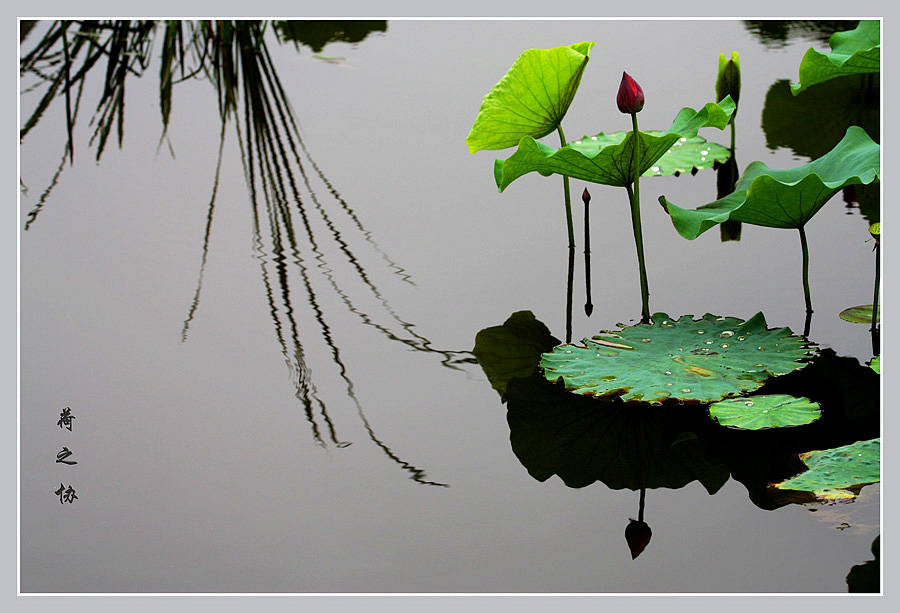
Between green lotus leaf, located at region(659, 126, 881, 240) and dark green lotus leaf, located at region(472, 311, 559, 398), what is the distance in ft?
0.99

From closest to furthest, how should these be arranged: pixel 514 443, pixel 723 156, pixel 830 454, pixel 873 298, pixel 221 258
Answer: pixel 830 454 < pixel 514 443 < pixel 873 298 < pixel 221 258 < pixel 723 156

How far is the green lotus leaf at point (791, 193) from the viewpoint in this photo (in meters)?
1.40

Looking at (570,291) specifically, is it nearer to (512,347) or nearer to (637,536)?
(512,347)

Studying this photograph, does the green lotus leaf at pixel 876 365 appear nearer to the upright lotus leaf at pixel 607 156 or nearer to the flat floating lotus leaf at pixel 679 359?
the flat floating lotus leaf at pixel 679 359

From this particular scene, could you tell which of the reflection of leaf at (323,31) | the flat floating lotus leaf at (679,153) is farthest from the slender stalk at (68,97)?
the flat floating lotus leaf at (679,153)

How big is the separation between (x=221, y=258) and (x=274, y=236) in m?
0.14

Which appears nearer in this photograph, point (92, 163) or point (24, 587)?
point (24, 587)

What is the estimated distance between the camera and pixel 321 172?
2.21m

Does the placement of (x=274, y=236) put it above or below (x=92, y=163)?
below

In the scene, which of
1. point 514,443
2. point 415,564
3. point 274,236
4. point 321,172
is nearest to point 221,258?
point 274,236

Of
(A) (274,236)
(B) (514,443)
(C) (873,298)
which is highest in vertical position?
(A) (274,236)

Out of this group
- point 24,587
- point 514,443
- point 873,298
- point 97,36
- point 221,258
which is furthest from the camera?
point 97,36

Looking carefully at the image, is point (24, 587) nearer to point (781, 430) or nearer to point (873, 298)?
point (781, 430)

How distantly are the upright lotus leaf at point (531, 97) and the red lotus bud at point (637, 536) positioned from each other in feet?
2.62
